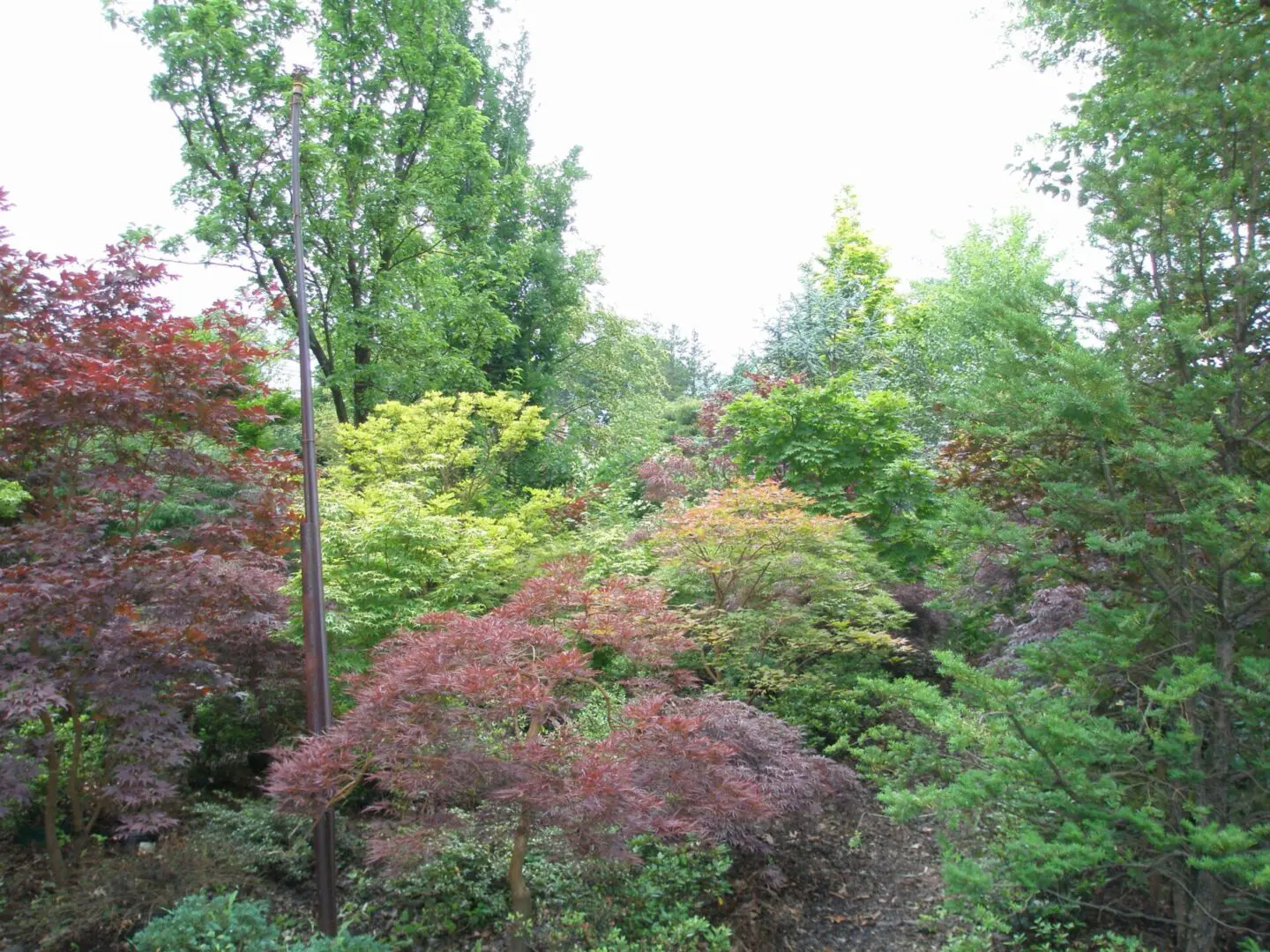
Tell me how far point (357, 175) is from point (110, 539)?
938cm

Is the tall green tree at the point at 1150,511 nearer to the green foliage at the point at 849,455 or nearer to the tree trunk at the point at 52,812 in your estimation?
the tree trunk at the point at 52,812

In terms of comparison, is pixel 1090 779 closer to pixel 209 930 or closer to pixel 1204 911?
pixel 1204 911

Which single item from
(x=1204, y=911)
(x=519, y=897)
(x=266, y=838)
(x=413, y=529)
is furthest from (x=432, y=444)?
(x=1204, y=911)

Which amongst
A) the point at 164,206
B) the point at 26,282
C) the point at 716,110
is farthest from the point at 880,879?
the point at 164,206

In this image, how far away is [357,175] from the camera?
1265 cm

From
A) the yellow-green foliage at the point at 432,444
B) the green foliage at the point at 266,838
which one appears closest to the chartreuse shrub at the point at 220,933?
the green foliage at the point at 266,838

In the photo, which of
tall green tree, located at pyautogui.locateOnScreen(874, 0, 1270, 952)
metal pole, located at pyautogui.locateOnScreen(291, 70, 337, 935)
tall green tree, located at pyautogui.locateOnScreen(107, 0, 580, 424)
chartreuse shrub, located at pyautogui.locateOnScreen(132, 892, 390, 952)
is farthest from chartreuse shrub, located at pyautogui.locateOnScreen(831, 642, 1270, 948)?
tall green tree, located at pyautogui.locateOnScreen(107, 0, 580, 424)

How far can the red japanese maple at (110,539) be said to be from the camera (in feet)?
13.7

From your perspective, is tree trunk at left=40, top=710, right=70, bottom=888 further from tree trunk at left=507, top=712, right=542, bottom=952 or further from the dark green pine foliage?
the dark green pine foliage

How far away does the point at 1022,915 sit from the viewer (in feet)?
15.2

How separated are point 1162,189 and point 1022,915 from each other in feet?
12.9

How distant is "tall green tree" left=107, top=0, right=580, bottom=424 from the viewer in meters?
11.7

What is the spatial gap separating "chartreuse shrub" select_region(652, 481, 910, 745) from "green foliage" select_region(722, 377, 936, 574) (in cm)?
158

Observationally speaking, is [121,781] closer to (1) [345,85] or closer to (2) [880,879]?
(2) [880,879]
